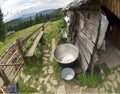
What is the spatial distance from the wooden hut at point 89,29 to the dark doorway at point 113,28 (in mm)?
1107

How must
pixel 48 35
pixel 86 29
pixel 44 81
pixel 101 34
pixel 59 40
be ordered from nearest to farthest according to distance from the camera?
pixel 101 34
pixel 44 81
pixel 86 29
pixel 59 40
pixel 48 35

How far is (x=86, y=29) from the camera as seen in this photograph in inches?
381

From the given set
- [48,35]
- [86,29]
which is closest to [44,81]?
[86,29]

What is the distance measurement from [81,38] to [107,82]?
261 centimetres

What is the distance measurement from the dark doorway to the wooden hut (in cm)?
111

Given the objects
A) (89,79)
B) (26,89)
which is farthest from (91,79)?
(26,89)

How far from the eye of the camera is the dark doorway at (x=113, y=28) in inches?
408

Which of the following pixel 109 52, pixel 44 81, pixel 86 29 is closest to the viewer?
pixel 44 81

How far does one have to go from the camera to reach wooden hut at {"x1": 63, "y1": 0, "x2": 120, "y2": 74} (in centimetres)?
785

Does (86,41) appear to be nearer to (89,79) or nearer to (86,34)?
(86,34)

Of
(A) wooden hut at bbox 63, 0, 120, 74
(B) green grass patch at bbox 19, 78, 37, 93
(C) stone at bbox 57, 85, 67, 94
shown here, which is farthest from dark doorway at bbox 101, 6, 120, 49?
(B) green grass patch at bbox 19, 78, 37, 93

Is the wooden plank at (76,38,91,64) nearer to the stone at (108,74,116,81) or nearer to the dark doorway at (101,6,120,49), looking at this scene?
the stone at (108,74,116,81)

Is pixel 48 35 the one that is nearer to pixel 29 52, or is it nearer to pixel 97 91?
pixel 29 52

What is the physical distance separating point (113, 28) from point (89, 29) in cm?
223
